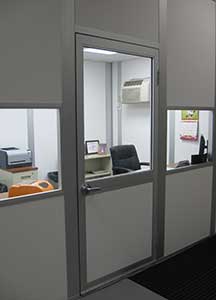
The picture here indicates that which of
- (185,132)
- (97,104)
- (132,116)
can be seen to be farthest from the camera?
(97,104)

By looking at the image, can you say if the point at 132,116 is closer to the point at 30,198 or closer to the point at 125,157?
the point at 125,157

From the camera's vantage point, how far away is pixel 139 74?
4.90m

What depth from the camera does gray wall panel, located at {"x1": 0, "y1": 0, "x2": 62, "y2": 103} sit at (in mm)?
1875

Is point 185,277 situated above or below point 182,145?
below

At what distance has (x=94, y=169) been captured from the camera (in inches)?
122

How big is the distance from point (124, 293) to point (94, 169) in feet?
3.93

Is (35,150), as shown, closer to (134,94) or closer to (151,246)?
(134,94)

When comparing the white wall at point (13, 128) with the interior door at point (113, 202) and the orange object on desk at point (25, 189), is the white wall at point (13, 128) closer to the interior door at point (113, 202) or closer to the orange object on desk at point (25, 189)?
the interior door at point (113, 202)

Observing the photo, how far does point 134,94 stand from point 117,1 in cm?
262

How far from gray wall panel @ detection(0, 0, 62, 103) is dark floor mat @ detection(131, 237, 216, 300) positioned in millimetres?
1860

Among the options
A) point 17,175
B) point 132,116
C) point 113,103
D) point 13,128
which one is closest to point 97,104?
point 113,103

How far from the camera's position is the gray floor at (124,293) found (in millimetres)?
2500

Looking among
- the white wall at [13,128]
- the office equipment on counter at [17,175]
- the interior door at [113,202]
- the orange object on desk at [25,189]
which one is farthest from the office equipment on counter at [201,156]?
the white wall at [13,128]

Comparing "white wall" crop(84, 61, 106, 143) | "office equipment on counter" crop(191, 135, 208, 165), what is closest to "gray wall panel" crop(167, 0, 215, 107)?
"office equipment on counter" crop(191, 135, 208, 165)
